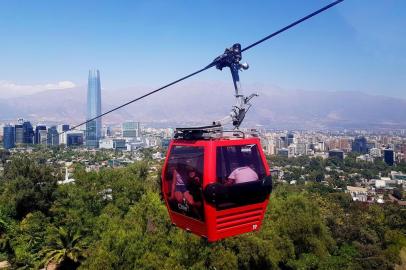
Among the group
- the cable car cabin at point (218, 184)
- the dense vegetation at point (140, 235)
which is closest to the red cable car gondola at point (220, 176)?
the cable car cabin at point (218, 184)

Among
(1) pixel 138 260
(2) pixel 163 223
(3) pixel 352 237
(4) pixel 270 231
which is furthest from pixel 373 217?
(1) pixel 138 260

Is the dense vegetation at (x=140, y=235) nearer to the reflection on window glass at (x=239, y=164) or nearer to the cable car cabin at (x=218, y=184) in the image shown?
the cable car cabin at (x=218, y=184)

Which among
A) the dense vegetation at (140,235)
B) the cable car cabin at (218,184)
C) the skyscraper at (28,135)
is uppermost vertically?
the skyscraper at (28,135)

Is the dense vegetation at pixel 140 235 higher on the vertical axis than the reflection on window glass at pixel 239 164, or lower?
lower

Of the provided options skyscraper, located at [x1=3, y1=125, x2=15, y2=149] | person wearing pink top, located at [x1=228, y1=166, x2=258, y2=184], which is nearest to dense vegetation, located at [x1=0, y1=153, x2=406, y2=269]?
person wearing pink top, located at [x1=228, y1=166, x2=258, y2=184]

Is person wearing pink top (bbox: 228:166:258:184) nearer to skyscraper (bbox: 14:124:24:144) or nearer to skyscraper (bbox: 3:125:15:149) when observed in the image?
skyscraper (bbox: 14:124:24:144)

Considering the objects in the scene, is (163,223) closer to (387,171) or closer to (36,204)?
(36,204)
